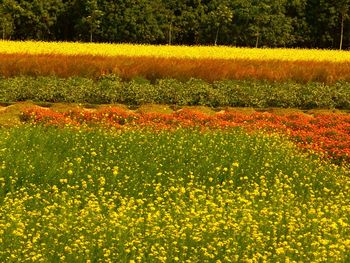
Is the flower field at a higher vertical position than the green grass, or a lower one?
higher

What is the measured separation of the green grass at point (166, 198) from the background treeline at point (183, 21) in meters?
49.1

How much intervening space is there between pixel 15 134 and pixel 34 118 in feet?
10.5

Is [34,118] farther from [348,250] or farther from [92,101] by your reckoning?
[348,250]

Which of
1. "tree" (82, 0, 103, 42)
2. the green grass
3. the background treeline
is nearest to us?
the green grass

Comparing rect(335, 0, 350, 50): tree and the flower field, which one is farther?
rect(335, 0, 350, 50): tree

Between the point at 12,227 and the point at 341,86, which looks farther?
the point at 341,86

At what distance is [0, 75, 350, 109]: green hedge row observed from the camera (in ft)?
80.1

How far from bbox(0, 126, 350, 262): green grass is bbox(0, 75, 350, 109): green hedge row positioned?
813cm

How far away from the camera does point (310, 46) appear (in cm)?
7300

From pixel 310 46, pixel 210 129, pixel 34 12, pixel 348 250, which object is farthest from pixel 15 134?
pixel 310 46

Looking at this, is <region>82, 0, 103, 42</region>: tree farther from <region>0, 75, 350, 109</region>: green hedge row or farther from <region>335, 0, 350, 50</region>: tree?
<region>0, 75, 350, 109</region>: green hedge row

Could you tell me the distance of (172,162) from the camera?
1407 cm

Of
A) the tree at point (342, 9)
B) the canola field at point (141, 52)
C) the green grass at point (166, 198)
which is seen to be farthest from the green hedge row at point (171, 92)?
the tree at point (342, 9)

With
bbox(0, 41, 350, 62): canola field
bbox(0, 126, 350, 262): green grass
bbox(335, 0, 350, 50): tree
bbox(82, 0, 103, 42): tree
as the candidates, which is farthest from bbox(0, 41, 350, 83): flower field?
bbox(335, 0, 350, 50): tree
